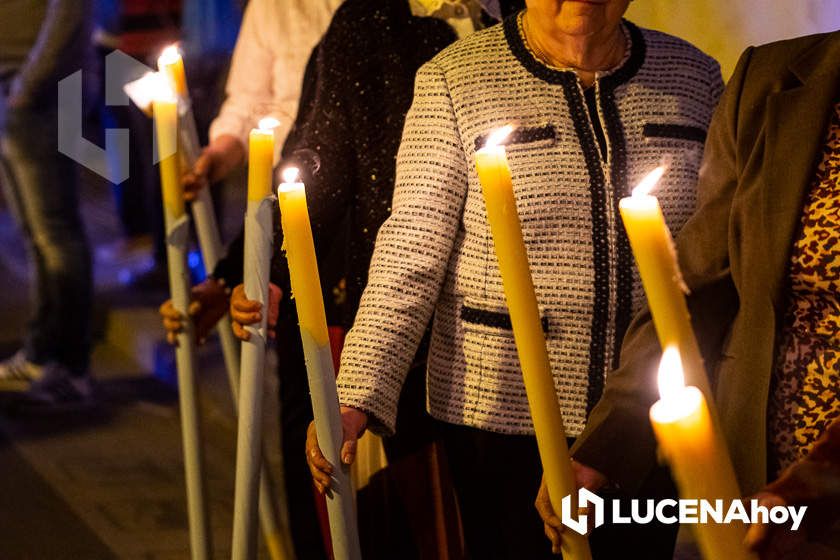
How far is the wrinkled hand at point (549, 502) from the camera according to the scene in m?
1.15

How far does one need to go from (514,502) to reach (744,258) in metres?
0.55

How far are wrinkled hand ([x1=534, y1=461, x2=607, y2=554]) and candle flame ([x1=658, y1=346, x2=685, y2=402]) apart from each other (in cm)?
35

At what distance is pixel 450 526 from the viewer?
6.75 ft

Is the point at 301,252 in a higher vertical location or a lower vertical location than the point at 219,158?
higher

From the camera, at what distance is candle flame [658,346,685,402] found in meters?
0.70

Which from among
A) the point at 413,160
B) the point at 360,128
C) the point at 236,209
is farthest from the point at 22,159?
the point at 413,160

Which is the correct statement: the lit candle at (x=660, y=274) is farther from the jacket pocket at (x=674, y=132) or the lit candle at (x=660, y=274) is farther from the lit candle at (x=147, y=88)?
the lit candle at (x=147, y=88)

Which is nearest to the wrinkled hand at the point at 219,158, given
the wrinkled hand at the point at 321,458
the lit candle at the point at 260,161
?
the lit candle at the point at 260,161

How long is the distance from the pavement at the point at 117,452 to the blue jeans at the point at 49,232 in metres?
0.25

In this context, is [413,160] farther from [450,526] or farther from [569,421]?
[450,526]

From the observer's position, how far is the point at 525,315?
3.54ft

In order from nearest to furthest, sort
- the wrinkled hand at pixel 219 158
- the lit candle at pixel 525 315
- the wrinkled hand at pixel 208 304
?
1. the lit candle at pixel 525 315
2. the wrinkled hand at pixel 208 304
3. the wrinkled hand at pixel 219 158

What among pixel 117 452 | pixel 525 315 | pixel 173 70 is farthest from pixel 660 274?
pixel 117 452

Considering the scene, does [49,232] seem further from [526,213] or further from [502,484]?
[526,213]
